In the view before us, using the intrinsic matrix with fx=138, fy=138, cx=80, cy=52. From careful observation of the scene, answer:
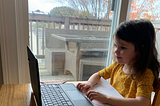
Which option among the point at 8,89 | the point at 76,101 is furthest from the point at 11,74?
the point at 76,101

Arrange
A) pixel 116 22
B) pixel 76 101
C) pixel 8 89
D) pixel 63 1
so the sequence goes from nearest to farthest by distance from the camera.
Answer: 1. pixel 76 101
2. pixel 8 89
3. pixel 63 1
4. pixel 116 22

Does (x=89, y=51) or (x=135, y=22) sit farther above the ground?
(x=135, y=22)

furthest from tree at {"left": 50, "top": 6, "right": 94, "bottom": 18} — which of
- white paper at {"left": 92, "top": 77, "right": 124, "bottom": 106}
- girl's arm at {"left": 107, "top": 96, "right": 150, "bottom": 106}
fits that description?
girl's arm at {"left": 107, "top": 96, "right": 150, "bottom": 106}

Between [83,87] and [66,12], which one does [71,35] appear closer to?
[66,12]

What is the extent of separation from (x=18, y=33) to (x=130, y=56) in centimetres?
71

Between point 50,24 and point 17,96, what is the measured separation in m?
0.54

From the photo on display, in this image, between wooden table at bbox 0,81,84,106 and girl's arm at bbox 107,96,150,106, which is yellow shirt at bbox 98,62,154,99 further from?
wooden table at bbox 0,81,84,106

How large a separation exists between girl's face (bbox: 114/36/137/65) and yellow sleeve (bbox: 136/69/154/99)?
11 cm

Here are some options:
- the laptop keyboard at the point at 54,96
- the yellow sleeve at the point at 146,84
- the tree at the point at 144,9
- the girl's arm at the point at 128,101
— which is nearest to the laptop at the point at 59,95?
the laptop keyboard at the point at 54,96

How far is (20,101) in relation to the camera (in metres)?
0.66

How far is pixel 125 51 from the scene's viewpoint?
755 mm

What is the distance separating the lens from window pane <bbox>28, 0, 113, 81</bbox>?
38.9 inches

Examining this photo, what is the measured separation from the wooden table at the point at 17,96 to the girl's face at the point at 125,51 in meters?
0.52

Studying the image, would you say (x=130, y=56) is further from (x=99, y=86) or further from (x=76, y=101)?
(x=76, y=101)
